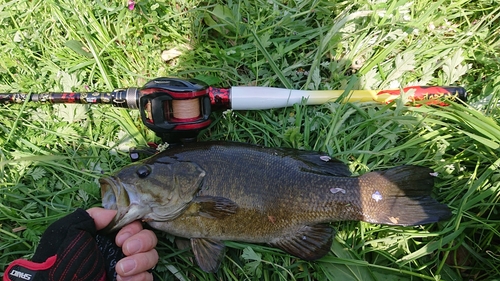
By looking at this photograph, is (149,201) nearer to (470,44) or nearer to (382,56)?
(382,56)

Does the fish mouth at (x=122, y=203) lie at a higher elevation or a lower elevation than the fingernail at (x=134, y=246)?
higher

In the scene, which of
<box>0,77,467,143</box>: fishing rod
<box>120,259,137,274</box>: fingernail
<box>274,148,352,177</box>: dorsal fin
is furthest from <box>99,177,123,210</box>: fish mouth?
<box>274,148,352,177</box>: dorsal fin

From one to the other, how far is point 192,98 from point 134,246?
118cm

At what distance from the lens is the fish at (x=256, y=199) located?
2693mm

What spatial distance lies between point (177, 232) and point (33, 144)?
1.69 metres

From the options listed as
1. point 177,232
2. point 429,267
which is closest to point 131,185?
point 177,232

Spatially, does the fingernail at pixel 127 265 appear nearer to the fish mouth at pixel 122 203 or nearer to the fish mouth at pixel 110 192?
the fish mouth at pixel 122 203

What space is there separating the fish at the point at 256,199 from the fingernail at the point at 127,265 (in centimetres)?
25

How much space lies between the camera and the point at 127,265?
2.62 metres

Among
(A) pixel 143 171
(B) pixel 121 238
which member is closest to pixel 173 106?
(A) pixel 143 171

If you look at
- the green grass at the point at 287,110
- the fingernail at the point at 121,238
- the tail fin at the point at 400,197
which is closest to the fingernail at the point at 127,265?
the fingernail at the point at 121,238

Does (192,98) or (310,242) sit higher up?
(192,98)

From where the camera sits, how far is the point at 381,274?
2811 mm

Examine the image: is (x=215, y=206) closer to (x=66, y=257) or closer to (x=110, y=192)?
(x=110, y=192)
